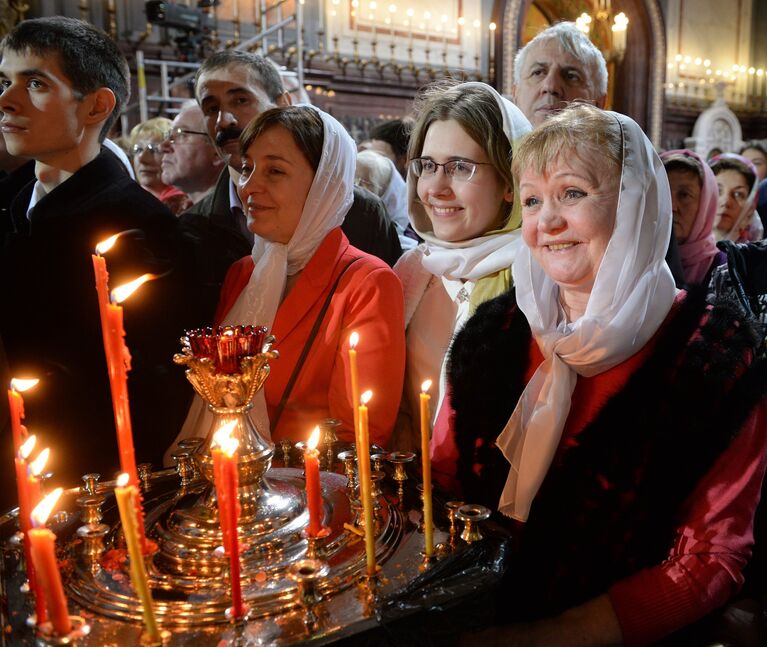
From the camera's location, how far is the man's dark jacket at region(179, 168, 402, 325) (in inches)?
83.7

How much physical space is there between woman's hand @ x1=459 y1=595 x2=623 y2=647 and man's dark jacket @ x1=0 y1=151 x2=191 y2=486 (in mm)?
1073

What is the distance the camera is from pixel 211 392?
3.88 ft

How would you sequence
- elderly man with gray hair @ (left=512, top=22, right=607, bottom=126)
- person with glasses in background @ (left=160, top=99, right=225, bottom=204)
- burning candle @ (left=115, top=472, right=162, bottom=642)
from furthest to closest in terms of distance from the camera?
1. person with glasses in background @ (left=160, top=99, right=225, bottom=204)
2. elderly man with gray hair @ (left=512, top=22, right=607, bottom=126)
3. burning candle @ (left=115, top=472, right=162, bottom=642)

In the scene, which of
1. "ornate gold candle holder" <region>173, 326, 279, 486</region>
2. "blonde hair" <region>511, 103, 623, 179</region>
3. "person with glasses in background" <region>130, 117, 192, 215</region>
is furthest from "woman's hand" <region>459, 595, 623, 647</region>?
"person with glasses in background" <region>130, 117, 192, 215</region>

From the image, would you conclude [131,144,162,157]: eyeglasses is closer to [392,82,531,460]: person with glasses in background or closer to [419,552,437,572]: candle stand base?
[392,82,531,460]: person with glasses in background

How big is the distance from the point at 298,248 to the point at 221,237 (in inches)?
23.3

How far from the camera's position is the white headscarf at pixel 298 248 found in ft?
6.37

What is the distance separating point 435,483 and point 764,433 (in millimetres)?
695

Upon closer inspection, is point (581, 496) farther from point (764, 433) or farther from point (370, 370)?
point (370, 370)

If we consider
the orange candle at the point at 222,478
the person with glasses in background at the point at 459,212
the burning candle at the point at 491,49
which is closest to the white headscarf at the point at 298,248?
the person with glasses in background at the point at 459,212

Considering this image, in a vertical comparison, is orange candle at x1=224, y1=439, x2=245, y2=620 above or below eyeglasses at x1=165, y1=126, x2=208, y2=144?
below

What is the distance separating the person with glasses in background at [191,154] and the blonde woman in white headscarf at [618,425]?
6.56 ft

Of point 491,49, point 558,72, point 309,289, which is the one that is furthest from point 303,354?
point 491,49

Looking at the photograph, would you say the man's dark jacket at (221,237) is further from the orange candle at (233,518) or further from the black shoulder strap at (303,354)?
the orange candle at (233,518)
